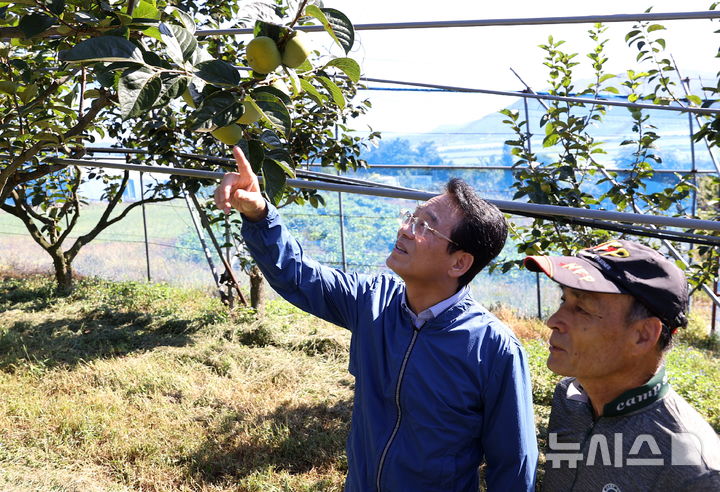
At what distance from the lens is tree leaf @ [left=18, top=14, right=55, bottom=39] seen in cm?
128

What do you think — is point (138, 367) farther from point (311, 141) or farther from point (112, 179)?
point (112, 179)

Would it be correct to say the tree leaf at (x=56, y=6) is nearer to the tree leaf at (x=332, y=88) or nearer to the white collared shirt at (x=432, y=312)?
the tree leaf at (x=332, y=88)

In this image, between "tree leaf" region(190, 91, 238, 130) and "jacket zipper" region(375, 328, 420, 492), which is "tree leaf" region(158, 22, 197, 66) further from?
"jacket zipper" region(375, 328, 420, 492)

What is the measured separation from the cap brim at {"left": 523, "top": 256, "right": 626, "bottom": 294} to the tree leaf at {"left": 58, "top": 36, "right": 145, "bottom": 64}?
2.40ft

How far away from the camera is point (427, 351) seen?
51.5 inches

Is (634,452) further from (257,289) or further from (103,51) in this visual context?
(257,289)

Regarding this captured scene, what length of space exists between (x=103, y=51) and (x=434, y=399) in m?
0.85

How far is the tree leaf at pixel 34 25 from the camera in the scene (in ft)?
4.19

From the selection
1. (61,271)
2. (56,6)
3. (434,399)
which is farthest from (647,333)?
(61,271)

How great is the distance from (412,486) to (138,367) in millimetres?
3146

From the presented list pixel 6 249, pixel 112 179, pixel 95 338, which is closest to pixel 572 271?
pixel 95 338

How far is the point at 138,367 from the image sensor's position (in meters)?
4.01

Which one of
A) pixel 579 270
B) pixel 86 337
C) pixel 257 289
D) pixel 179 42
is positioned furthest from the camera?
pixel 257 289

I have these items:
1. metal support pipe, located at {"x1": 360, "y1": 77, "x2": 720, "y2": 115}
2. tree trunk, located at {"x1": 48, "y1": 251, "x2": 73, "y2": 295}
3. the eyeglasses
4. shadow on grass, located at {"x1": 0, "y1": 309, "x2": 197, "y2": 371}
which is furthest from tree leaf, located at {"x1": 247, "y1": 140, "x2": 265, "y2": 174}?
tree trunk, located at {"x1": 48, "y1": 251, "x2": 73, "y2": 295}
